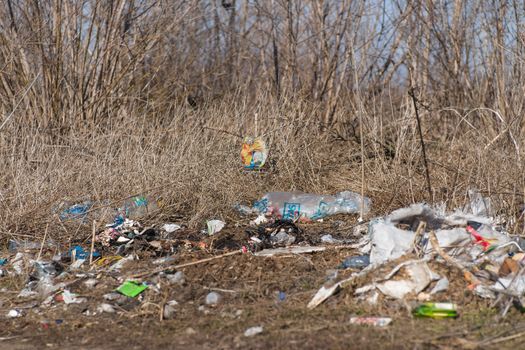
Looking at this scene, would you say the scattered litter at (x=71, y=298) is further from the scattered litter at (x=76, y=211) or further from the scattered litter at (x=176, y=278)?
the scattered litter at (x=76, y=211)

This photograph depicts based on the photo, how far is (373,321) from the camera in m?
3.98

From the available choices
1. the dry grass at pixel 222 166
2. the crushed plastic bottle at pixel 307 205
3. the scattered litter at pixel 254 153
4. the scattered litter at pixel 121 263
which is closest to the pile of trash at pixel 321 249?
the scattered litter at pixel 121 263

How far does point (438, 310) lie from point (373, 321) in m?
0.35

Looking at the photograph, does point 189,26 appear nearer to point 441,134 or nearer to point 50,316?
point 441,134

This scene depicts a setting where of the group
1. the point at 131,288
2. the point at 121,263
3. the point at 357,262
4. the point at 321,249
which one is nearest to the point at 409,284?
the point at 357,262

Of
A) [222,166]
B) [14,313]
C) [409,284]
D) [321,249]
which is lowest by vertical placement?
[14,313]

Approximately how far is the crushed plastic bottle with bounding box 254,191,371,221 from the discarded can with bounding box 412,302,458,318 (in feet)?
11.3

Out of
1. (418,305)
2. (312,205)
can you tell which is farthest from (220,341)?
(312,205)

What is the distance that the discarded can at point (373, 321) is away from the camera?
3.94 meters

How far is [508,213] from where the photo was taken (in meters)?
5.93

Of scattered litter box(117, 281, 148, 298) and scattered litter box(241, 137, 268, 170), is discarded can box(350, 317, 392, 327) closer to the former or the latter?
Result: scattered litter box(117, 281, 148, 298)

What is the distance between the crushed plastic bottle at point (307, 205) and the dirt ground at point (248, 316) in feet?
7.12

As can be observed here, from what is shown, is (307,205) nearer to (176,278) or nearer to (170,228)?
(170,228)

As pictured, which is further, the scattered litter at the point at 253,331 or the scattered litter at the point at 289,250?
the scattered litter at the point at 289,250
